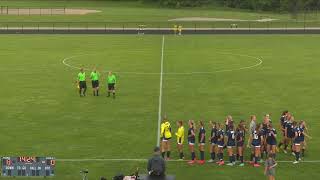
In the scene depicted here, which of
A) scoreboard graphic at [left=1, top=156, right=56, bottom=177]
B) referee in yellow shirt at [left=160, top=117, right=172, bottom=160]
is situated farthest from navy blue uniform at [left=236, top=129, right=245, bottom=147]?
scoreboard graphic at [left=1, top=156, right=56, bottom=177]

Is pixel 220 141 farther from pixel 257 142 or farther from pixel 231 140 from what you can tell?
pixel 257 142

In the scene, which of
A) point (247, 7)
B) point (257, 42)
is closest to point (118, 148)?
point (257, 42)

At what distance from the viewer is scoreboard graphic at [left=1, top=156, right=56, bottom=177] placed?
1905 cm

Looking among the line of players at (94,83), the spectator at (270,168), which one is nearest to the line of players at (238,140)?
the spectator at (270,168)

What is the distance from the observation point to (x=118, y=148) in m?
25.0

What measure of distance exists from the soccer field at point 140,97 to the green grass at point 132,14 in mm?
33125

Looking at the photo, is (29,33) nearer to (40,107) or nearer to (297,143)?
(40,107)

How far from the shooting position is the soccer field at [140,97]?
23656 mm

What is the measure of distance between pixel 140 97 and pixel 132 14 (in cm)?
7850

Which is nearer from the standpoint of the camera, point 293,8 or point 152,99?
point 152,99

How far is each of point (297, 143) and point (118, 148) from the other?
7426 mm

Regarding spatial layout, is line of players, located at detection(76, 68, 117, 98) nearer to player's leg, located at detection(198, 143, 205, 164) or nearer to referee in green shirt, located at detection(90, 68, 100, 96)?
referee in green shirt, located at detection(90, 68, 100, 96)

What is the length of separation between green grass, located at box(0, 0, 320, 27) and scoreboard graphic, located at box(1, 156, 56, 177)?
70.9 meters

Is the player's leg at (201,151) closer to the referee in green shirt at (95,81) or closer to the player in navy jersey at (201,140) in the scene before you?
the player in navy jersey at (201,140)
